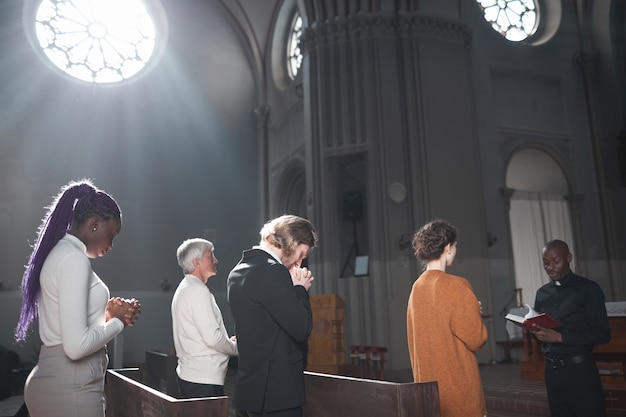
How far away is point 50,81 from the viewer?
12617 millimetres

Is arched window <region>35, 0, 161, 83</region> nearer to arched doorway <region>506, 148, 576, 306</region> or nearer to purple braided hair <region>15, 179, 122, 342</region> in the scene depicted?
arched doorway <region>506, 148, 576, 306</region>

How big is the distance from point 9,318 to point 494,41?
11343 millimetres

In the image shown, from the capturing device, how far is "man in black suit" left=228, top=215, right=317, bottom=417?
2158 mm

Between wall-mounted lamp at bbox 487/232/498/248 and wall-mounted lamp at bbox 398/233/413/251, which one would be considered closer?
wall-mounted lamp at bbox 398/233/413/251

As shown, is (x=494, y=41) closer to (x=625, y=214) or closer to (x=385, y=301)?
(x=625, y=214)

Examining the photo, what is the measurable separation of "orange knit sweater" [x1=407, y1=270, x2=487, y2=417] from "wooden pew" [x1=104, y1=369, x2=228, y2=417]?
36.1 inches

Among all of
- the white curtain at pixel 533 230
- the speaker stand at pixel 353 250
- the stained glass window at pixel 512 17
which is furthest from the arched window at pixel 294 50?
the white curtain at pixel 533 230

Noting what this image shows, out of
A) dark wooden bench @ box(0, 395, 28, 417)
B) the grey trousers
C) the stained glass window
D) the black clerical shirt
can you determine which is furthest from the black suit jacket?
the stained glass window

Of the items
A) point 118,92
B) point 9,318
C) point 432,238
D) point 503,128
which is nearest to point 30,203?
point 9,318

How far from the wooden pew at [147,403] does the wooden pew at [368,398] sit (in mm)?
670

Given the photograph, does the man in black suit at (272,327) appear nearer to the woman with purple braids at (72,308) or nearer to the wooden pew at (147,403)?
the wooden pew at (147,403)

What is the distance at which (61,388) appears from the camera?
6.05 feet

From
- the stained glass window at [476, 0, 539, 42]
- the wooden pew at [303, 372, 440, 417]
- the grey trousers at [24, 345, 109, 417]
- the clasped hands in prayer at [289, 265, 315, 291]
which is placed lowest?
the wooden pew at [303, 372, 440, 417]

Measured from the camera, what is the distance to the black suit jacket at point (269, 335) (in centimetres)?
216
